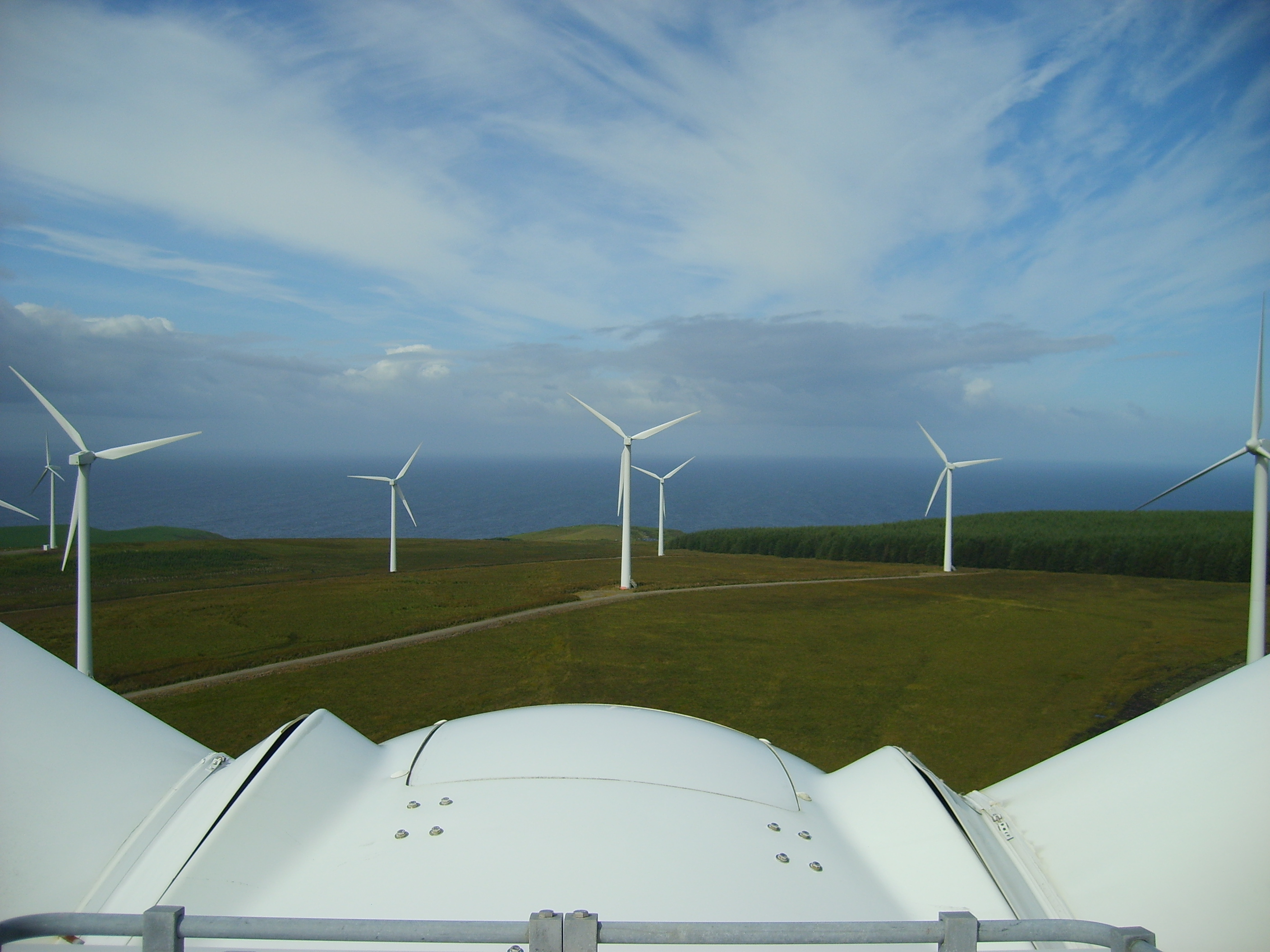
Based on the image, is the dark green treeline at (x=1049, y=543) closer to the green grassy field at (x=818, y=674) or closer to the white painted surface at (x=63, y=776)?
the green grassy field at (x=818, y=674)

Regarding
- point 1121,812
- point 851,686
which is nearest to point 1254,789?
point 1121,812

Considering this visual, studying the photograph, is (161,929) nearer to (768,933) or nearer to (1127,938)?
(768,933)

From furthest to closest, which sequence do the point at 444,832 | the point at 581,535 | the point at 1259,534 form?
the point at 581,535
the point at 1259,534
the point at 444,832

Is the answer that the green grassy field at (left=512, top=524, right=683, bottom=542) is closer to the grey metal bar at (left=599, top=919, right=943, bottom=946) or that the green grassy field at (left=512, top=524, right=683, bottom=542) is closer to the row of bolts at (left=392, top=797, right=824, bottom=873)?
the row of bolts at (left=392, top=797, right=824, bottom=873)

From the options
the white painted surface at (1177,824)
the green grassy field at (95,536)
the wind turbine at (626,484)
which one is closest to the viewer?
the white painted surface at (1177,824)

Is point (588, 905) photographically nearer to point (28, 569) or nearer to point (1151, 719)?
point (1151, 719)

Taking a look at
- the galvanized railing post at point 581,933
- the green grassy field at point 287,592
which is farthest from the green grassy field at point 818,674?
the galvanized railing post at point 581,933

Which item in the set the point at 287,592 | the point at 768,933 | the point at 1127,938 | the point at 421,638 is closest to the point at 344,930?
the point at 768,933
